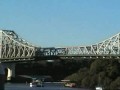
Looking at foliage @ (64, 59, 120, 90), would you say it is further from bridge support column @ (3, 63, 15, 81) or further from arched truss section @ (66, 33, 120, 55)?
bridge support column @ (3, 63, 15, 81)

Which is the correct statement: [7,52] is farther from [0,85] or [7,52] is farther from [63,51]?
[0,85]

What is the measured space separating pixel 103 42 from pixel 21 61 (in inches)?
1223

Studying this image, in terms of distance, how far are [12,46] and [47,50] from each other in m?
20.1

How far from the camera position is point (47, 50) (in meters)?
174

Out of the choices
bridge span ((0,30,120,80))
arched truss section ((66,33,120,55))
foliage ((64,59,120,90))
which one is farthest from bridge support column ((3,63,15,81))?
foliage ((64,59,120,90))

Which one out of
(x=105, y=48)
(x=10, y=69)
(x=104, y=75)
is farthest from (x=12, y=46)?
(x=104, y=75)

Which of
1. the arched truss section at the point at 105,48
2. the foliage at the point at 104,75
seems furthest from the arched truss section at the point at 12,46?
the foliage at the point at 104,75

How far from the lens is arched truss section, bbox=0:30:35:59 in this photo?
591 ft

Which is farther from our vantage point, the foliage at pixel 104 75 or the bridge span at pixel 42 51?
the bridge span at pixel 42 51

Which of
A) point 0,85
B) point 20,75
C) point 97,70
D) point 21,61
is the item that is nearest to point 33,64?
point 20,75

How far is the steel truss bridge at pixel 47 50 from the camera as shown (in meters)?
149

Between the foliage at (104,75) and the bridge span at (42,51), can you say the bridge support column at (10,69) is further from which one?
the foliage at (104,75)

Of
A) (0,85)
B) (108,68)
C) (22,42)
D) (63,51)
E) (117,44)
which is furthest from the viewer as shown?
(22,42)

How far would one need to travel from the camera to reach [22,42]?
189125mm
